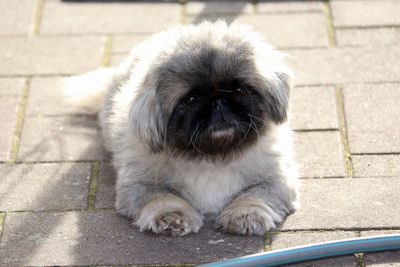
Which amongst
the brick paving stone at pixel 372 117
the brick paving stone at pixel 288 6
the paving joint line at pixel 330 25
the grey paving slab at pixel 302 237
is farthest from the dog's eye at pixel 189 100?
the brick paving stone at pixel 288 6

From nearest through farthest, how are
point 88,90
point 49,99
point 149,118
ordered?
1. point 149,118
2. point 88,90
3. point 49,99

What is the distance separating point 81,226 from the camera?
211 inches

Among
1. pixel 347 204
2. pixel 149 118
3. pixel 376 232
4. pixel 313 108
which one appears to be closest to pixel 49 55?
pixel 313 108

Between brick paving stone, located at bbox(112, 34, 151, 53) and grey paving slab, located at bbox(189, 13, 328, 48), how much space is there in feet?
1.40

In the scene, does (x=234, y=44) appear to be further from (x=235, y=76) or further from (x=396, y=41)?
(x=396, y=41)

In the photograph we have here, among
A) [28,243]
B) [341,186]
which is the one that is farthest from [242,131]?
[28,243]

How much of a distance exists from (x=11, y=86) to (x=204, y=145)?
216cm

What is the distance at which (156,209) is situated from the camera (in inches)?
207

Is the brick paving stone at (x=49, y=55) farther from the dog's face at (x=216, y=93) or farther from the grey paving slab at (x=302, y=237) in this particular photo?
the grey paving slab at (x=302, y=237)

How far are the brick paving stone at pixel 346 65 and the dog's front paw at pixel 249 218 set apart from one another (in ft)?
5.22

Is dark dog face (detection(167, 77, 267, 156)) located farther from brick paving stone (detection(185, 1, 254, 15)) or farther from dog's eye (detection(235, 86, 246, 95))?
brick paving stone (detection(185, 1, 254, 15))

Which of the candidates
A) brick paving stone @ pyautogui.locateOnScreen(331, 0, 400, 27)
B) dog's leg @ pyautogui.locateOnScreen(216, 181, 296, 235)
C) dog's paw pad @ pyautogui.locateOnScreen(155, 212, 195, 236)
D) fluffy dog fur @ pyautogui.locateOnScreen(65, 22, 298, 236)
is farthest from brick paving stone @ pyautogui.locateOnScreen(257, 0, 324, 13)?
dog's paw pad @ pyautogui.locateOnScreen(155, 212, 195, 236)

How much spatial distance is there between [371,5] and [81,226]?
3.29m

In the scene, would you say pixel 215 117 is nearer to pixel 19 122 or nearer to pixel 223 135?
pixel 223 135
